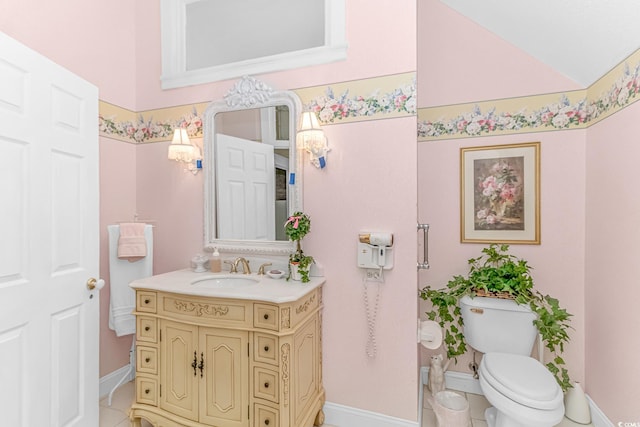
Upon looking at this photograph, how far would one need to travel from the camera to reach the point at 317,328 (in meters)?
1.84

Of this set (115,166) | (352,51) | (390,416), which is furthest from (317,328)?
(115,166)

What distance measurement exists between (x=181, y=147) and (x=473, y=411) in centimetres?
264

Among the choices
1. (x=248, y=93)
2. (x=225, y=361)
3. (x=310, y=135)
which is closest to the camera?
(x=225, y=361)

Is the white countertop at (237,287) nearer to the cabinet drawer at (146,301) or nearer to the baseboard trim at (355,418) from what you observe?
the cabinet drawer at (146,301)

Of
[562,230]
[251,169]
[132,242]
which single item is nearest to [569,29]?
[562,230]

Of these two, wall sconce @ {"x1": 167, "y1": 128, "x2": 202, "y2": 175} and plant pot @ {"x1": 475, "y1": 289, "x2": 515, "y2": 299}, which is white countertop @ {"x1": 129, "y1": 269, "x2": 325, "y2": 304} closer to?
wall sconce @ {"x1": 167, "y1": 128, "x2": 202, "y2": 175}

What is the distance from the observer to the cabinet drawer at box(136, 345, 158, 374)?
1.72 metres

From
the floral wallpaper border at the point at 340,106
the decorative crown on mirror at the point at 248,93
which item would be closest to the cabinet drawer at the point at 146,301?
the floral wallpaper border at the point at 340,106

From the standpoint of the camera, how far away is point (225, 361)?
158cm

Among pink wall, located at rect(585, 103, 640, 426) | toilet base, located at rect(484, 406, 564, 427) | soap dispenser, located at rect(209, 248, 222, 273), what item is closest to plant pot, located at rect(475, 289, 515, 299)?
pink wall, located at rect(585, 103, 640, 426)

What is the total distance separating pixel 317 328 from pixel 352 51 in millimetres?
1688

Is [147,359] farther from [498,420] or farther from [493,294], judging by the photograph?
[493,294]

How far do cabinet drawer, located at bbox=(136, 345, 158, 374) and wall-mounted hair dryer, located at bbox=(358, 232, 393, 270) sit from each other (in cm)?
128

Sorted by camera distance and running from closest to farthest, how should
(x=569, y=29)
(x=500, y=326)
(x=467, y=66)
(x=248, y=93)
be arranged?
(x=569, y=29)
(x=500, y=326)
(x=248, y=93)
(x=467, y=66)
